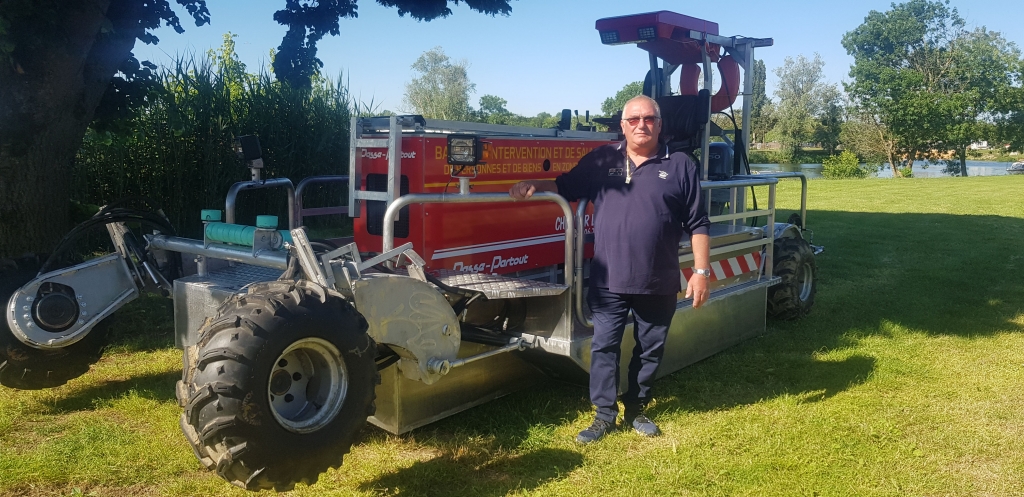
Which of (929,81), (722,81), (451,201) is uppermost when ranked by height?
(929,81)

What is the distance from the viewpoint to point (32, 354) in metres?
4.09

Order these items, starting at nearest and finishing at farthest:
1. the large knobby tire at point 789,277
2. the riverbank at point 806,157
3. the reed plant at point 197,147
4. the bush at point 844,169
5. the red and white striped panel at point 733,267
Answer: the red and white striped panel at point 733,267, the large knobby tire at point 789,277, the reed plant at point 197,147, the bush at point 844,169, the riverbank at point 806,157

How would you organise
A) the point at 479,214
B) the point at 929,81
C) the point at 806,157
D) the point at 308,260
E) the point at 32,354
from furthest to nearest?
1. the point at 806,157
2. the point at 929,81
3. the point at 479,214
4. the point at 32,354
5. the point at 308,260

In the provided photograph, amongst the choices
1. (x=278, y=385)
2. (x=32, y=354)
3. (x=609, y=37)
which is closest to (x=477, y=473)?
(x=278, y=385)

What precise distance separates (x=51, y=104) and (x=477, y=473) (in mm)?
4006

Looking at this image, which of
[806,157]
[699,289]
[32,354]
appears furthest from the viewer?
[806,157]

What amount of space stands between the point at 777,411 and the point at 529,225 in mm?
1914

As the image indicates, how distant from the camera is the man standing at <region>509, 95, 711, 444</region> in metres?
3.86

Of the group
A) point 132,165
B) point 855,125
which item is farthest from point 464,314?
point 855,125

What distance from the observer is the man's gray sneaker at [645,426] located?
4066 mm

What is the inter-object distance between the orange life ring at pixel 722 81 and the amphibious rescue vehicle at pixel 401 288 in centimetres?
2

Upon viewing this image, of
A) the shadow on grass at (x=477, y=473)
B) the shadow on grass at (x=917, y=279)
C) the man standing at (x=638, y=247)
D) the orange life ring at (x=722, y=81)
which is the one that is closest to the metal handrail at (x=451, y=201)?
the man standing at (x=638, y=247)

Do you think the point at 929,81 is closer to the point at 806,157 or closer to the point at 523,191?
the point at 806,157

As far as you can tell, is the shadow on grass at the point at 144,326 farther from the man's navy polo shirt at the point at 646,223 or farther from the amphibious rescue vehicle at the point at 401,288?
the man's navy polo shirt at the point at 646,223
